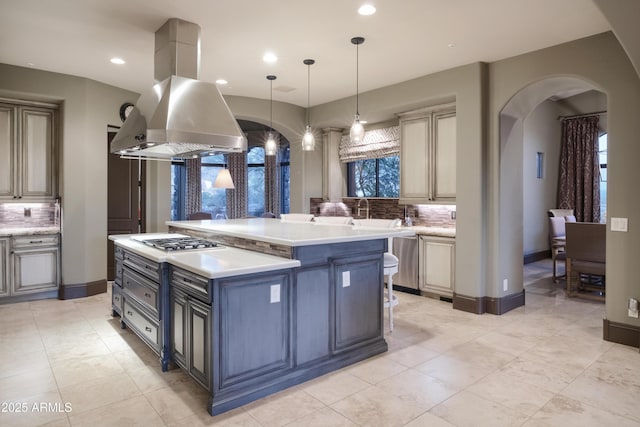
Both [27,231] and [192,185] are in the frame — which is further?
[192,185]

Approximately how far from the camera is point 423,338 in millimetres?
3795

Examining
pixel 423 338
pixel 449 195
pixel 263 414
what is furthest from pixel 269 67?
pixel 263 414

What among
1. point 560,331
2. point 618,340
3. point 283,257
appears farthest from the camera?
point 560,331

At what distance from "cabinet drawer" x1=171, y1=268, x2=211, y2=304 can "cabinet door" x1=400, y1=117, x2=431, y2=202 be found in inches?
141

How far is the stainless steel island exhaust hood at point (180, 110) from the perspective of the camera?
128 inches

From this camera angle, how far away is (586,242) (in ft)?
16.9

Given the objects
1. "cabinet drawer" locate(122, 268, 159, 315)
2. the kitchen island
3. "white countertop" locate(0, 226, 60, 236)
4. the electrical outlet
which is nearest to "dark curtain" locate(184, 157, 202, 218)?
"white countertop" locate(0, 226, 60, 236)

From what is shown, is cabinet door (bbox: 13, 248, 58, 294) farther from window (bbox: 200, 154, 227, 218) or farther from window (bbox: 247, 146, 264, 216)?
window (bbox: 247, 146, 264, 216)

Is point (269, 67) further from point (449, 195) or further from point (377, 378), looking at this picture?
point (377, 378)

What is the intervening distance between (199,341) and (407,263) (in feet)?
11.6

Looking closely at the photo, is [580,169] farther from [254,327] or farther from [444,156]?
[254,327]

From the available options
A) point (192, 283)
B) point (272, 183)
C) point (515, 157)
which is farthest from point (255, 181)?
point (192, 283)

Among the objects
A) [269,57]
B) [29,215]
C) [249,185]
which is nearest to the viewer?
[269,57]

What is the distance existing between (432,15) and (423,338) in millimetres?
2876
